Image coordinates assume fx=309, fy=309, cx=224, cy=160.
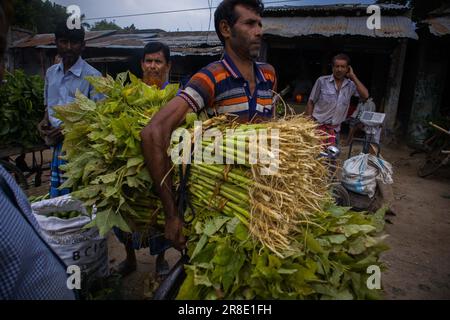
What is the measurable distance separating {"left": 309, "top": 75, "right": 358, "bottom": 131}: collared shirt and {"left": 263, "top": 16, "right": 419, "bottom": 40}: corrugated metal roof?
129 inches

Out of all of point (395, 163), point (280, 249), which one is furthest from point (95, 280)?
point (395, 163)

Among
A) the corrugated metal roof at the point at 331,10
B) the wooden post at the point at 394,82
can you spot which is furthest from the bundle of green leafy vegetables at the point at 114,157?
the wooden post at the point at 394,82

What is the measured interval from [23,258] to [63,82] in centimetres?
292

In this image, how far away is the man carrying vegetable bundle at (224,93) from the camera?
5.26 ft

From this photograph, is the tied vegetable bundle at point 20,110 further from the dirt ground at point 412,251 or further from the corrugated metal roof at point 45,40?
the corrugated metal roof at point 45,40

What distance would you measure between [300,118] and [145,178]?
0.89 metres

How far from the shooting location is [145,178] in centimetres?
169

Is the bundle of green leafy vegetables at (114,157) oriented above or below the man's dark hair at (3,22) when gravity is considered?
below

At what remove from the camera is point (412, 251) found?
407 cm

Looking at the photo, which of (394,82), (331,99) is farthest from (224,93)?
(394,82)

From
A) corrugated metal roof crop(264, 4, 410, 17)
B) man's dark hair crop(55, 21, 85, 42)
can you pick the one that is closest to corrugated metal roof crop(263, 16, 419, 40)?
corrugated metal roof crop(264, 4, 410, 17)

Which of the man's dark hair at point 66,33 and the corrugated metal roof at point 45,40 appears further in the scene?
the corrugated metal roof at point 45,40

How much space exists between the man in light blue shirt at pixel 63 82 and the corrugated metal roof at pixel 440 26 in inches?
308
